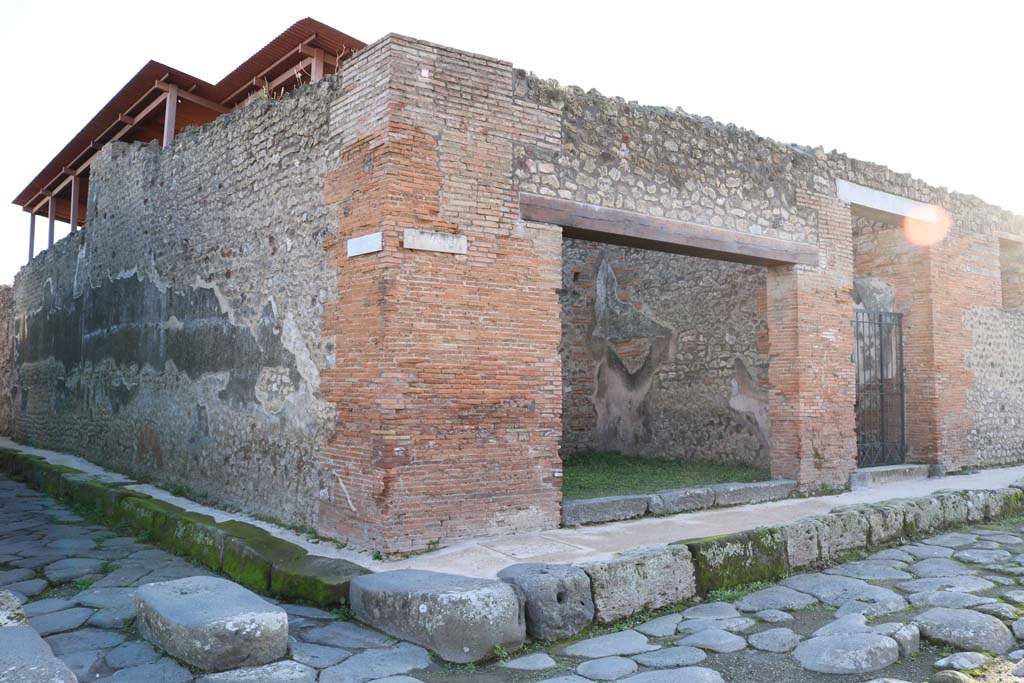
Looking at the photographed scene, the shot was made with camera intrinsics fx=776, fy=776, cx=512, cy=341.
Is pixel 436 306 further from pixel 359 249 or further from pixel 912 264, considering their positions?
pixel 912 264

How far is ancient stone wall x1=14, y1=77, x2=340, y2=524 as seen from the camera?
595cm

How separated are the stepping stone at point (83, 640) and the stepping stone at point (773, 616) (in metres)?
3.35

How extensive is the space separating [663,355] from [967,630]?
6.16 meters

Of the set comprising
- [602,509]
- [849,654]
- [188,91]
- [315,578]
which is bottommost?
[849,654]

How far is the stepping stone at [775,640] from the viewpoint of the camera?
3.81 m

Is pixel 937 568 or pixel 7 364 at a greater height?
pixel 7 364

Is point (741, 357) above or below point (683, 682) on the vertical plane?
above

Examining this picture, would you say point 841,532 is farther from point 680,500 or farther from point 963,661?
point 963,661

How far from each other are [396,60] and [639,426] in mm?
6211

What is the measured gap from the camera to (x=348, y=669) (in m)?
3.48

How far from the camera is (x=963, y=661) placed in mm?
3496

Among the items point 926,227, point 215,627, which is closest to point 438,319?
point 215,627

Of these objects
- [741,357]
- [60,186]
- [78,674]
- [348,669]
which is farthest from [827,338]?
[60,186]

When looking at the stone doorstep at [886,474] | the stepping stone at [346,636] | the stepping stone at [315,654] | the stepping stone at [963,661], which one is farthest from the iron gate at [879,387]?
the stepping stone at [315,654]
